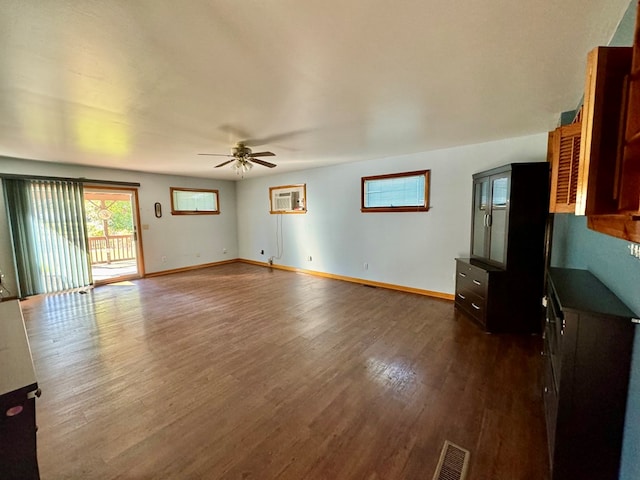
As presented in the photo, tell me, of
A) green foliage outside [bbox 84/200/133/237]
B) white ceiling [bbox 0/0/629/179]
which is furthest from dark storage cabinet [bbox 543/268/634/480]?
green foliage outside [bbox 84/200/133/237]

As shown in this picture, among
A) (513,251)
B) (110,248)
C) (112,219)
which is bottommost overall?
(110,248)

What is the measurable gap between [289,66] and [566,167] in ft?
6.08

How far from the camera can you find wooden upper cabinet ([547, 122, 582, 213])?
58.2 inches

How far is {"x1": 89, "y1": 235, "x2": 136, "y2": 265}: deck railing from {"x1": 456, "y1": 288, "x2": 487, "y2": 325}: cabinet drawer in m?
8.05

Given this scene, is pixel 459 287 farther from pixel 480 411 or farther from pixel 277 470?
pixel 277 470

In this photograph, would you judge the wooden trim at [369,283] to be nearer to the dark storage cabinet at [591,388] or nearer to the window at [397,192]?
the window at [397,192]

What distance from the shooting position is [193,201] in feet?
22.3

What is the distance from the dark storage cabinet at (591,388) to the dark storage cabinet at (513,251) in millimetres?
1750

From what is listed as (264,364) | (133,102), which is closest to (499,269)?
(264,364)

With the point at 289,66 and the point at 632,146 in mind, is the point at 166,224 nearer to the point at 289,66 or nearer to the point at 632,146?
the point at 289,66

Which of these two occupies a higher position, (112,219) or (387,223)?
(112,219)

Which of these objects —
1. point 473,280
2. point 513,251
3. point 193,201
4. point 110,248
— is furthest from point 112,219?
point 513,251

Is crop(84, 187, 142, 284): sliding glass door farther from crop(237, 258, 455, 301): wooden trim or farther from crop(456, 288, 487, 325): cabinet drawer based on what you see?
crop(456, 288, 487, 325): cabinet drawer

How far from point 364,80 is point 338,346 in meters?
2.43
